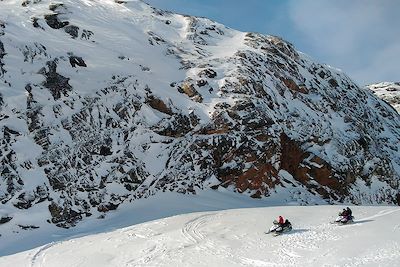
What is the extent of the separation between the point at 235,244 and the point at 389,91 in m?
66.0

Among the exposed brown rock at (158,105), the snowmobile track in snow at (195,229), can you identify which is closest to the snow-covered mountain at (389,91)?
the exposed brown rock at (158,105)

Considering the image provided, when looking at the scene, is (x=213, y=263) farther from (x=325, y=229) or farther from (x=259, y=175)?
(x=259, y=175)

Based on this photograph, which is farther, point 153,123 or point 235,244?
point 153,123

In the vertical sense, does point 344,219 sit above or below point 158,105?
below


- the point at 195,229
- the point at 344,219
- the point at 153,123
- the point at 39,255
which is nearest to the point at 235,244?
the point at 195,229

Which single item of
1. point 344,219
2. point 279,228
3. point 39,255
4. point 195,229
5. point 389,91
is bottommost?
point 39,255

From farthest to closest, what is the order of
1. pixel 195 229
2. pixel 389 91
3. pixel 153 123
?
1. pixel 389 91
2. pixel 153 123
3. pixel 195 229

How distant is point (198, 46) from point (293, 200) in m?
16.3

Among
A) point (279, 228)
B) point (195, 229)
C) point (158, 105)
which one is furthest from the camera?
point (158, 105)

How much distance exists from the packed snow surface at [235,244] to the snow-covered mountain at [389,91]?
5290 cm

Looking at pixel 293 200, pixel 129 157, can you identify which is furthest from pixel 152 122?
pixel 293 200

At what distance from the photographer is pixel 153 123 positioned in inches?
1088

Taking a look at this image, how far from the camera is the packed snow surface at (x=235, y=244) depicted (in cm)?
1448

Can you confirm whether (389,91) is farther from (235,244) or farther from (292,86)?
(235,244)
